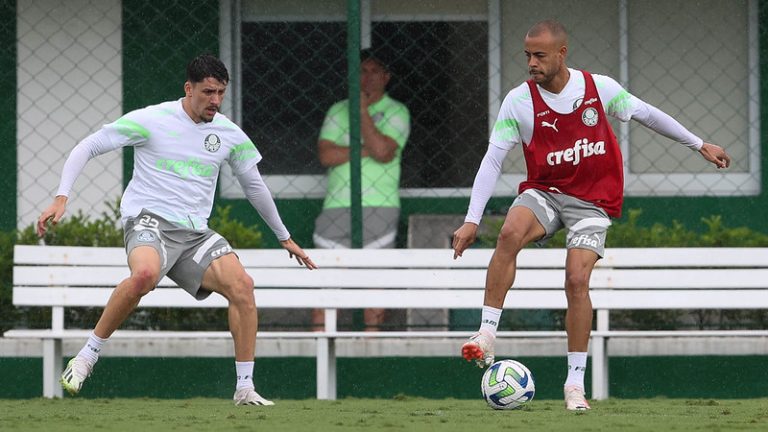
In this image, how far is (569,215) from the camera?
7.18m

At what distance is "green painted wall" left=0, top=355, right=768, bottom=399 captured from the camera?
9.20 metres

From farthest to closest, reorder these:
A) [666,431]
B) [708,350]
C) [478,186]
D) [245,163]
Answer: [708,350], [245,163], [478,186], [666,431]

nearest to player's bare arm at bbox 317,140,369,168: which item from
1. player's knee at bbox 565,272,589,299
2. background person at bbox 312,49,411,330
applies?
background person at bbox 312,49,411,330

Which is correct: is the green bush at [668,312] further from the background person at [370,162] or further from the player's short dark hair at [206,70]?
the player's short dark hair at [206,70]

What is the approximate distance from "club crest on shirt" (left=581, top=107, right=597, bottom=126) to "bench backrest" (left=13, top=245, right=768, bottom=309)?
1.84 m

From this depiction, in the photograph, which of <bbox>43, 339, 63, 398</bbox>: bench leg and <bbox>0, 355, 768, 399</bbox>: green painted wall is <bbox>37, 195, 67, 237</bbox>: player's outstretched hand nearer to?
<bbox>43, 339, 63, 398</bbox>: bench leg

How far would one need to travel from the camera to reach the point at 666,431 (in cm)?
579

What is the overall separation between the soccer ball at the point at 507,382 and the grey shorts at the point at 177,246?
1575mm

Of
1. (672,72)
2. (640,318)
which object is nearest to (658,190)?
(672,72)

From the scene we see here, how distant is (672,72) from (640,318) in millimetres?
2121

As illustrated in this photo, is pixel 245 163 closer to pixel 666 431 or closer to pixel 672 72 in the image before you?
pixel 666 431

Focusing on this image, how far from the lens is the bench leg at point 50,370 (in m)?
8.68

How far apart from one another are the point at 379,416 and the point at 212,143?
5.49 ft

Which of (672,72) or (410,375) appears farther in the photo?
(672,72)
